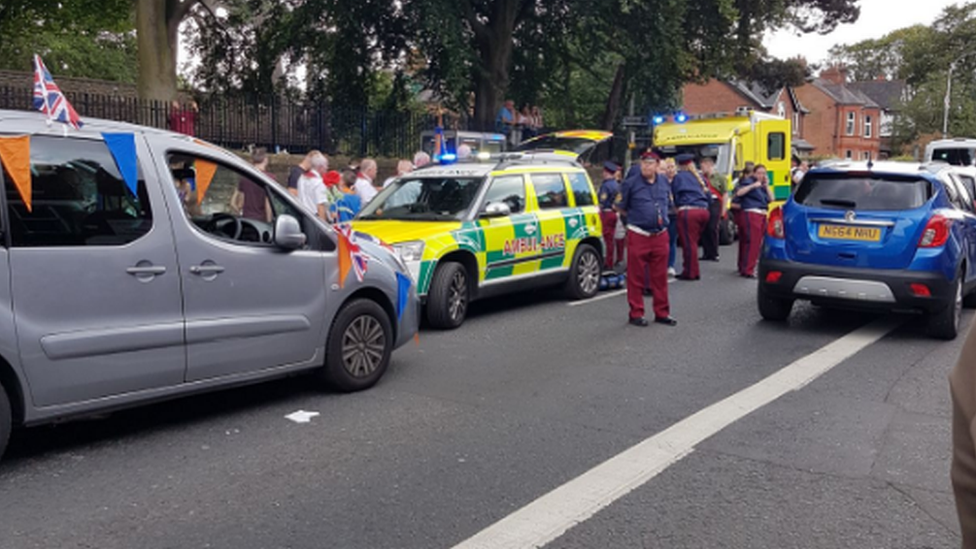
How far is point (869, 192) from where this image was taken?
359 inches

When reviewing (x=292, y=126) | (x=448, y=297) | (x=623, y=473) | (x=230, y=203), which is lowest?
(x=623, y=473)

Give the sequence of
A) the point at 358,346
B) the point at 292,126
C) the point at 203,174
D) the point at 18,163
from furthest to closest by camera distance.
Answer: the point at 292,126
the point at 358,346
the point at 203,174
the point at 18,163

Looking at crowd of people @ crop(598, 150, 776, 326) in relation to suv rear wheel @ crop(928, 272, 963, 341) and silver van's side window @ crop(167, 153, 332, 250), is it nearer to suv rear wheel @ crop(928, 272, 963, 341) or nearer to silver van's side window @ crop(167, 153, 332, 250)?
suv rear wheel @ crop(928, 272, 963, 341)

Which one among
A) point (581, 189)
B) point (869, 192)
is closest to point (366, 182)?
point (581, 189)

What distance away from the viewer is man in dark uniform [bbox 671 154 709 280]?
13.2 m

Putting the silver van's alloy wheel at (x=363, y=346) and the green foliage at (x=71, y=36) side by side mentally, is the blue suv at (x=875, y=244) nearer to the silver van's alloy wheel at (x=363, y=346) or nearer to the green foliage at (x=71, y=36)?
the silver van's alloy wheel at (x=363, y=346)

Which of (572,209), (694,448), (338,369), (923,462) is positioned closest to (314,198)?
(572,209)

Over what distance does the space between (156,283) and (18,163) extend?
3.27 feet

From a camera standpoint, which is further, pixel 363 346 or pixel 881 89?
pixel 881 89

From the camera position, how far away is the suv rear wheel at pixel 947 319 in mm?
8766

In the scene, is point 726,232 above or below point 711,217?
below

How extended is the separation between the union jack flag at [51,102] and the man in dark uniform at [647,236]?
581 cm

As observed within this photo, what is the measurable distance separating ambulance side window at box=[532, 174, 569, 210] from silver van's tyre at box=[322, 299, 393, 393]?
172 inches

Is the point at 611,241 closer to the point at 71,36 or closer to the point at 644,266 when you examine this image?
the point at 644,266
